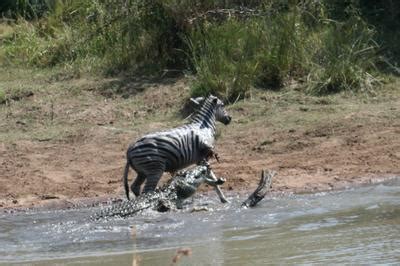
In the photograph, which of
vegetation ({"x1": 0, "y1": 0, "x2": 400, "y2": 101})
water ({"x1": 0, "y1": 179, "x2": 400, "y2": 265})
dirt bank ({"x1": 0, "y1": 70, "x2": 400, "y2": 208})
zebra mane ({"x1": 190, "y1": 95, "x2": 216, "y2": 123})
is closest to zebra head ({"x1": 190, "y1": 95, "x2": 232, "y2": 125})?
zebra mane ({"x1": 190, "y1": 95, "x2": 216, "y2": 123})

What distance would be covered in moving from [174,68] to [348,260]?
818 centimetres

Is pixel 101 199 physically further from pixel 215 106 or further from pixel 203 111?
pixel 215 106

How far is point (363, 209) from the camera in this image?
9.28 m

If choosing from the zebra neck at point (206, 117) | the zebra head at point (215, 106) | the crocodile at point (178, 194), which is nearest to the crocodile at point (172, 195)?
the crocodile at point (178, 194)

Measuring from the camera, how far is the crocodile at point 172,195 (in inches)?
376

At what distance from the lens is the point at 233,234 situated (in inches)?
340

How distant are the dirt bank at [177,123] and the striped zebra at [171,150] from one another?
2.35 feet

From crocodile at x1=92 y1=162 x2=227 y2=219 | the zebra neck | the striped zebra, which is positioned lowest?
crocodile at x1=92 y1=162 x2=227 y2=219

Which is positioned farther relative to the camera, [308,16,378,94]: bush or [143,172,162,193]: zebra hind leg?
[308,16,378,94]: bush

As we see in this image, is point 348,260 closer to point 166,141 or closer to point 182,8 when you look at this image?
point 166,141

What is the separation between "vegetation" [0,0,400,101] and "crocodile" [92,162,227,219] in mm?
3394

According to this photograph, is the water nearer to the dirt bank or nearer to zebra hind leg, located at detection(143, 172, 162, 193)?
zebra hind leg, located at detection(143, 172, 162, 193)

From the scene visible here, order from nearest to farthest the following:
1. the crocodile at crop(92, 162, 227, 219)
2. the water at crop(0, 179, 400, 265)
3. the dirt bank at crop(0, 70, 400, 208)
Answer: the water at crop(0, 179, 400, 265)
the crocodile at crop(92, 162, 227, 219)
the dirt bank at crop(0, 70, 400, 208)

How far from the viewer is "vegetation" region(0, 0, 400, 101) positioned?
13.7m
